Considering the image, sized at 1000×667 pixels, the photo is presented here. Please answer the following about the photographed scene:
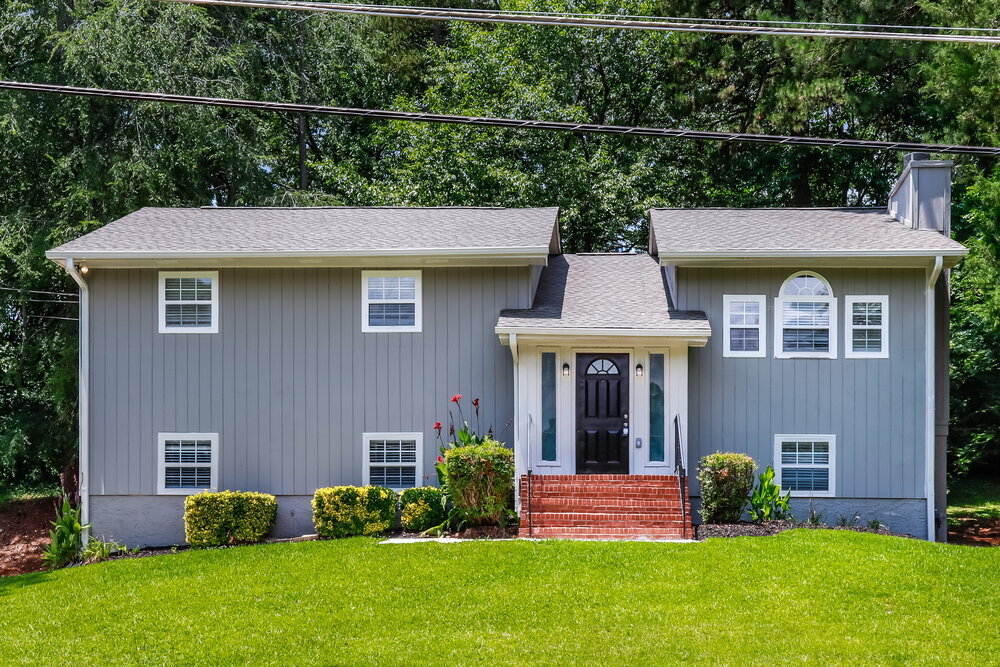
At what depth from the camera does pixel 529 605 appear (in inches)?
320

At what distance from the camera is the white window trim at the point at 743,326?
12.4 meters

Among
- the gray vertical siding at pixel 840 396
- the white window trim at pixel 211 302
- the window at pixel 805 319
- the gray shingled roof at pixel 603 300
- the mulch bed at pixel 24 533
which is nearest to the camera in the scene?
A: the gray shingled roof at pixel 603 300

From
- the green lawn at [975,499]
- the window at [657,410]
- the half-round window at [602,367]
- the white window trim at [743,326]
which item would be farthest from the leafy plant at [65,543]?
the green lawn at [975,499]

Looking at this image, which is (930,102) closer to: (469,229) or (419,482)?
(469,229)

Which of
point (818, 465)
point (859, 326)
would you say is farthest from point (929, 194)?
point (818, 465)

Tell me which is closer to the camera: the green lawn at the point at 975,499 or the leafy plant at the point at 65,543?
the leafy plant at the point at 65,543

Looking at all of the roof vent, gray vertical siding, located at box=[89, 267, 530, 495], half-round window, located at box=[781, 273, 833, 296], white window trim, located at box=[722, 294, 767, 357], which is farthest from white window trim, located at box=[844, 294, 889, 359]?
gray vertical siding, located at box=[89, 267, 530, 495]

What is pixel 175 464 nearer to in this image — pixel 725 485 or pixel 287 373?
pixel 287 373

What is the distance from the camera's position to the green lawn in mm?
19438

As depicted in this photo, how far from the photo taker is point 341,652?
23.3 feet

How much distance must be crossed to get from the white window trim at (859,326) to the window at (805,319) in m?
0.16

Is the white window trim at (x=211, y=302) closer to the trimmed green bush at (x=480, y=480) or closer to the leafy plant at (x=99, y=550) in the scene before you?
the leafy plant at (x=99, y=550)

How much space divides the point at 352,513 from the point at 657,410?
4.41 m

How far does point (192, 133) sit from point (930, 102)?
56.0 feet
